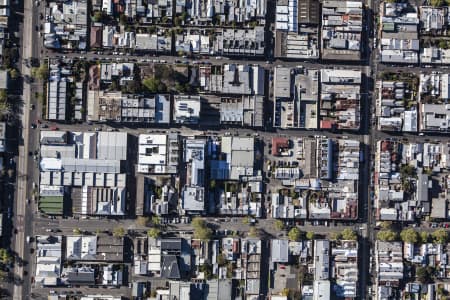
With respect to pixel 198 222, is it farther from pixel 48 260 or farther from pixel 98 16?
pixel 98 16

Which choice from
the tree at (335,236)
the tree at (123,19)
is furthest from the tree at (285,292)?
the tree at (123,19)

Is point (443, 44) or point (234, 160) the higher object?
point (443, 44)

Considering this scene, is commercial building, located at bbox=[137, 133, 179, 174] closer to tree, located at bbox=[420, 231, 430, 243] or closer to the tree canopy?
the tree canopy

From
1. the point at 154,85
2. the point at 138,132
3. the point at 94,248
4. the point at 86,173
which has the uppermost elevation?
the point at 154,85

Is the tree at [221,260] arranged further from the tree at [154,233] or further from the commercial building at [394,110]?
the commercial building at [394,110]

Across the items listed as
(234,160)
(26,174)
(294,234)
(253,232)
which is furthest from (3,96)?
(294,234)

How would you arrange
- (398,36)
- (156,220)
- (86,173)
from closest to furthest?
(86,173) < (156,220) < (398,36)
